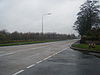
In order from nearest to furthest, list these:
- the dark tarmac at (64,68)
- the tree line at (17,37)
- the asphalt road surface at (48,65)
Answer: the dark tarmac at (64,68)
the asphalt road surface at (48,65)
the tree line at (17,37)

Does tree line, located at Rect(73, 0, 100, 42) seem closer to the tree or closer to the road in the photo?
the tree

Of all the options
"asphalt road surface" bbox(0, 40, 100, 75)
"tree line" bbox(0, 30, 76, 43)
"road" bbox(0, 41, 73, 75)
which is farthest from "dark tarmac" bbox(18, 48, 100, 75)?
"tree line" bbox(0, 30, 76, 43)

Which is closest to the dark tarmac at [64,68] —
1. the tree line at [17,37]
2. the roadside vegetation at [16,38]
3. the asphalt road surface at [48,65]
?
the asphalt road surface at [48,65]

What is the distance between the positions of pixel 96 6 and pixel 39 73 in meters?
43.4

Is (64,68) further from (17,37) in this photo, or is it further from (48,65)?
(17,37)

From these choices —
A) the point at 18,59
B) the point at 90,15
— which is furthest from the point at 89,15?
the point at 18,59

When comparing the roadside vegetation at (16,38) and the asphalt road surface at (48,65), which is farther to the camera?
the roadside vegetation at (16,38)

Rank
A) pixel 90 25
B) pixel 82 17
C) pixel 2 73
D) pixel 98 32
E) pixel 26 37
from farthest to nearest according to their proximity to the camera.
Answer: pixel 26 37, pixel 82 17, pixel 90 25, pixel 98 32, pixel 2 73

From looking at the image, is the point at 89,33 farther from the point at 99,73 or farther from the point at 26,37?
the point at 26,37

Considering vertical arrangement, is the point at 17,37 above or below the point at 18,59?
above

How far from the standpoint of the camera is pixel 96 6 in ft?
147

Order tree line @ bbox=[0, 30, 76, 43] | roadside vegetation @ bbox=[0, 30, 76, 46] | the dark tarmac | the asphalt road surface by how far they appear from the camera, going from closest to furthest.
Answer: the dark tarmac → the asphalt road surface → roadside vegetation @ bbox=[0, 30, 76, 46] → tree line @ bbox=[0, 30, 76, 43]

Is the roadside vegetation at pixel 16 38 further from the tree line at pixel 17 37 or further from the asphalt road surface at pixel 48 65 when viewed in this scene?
the asphalt road surface at pixel 48 65

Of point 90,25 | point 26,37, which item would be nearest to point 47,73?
point 90,25
